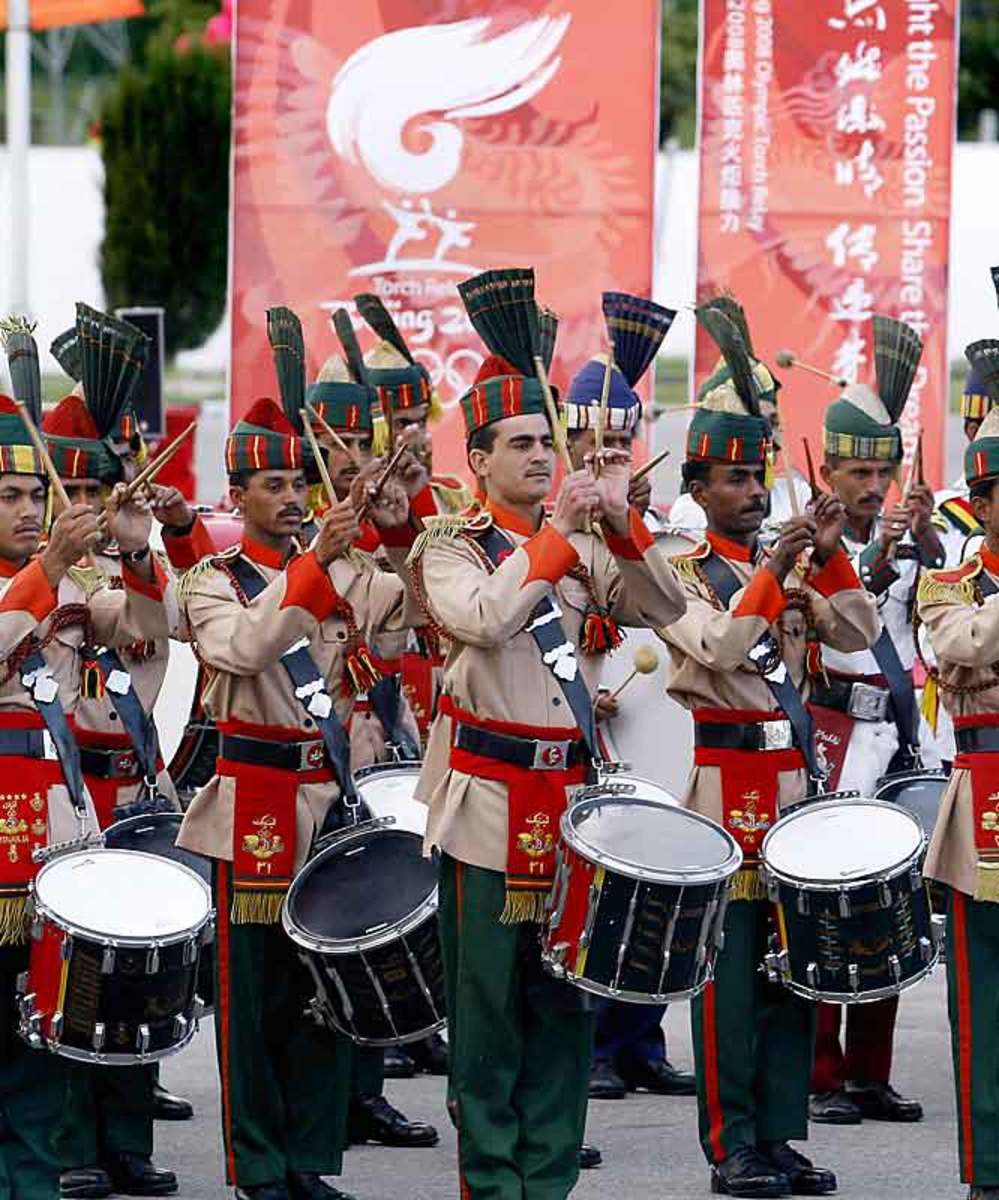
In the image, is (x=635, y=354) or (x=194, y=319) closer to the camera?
(x=635, y=354)

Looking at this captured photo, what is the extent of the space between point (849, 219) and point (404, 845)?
6335mm

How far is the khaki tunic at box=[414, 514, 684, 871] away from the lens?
22.1ft

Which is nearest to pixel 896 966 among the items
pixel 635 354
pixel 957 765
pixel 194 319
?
pixel 957 765

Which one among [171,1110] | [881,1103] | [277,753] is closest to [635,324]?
[277,753]

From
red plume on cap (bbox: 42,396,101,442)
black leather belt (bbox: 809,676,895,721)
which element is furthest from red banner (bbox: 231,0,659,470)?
red plume on cap (bbox: 42,396,101,442)

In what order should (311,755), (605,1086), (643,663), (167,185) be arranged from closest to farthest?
(311,755), (605,1086), (643,663), (167,185)

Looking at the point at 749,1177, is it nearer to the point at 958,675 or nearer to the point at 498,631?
the point at 958,675

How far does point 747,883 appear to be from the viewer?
305 inches

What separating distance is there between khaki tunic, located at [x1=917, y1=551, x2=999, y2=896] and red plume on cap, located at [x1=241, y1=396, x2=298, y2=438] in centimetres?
163

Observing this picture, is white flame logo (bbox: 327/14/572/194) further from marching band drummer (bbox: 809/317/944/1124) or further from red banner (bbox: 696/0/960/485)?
marching band drummer (bbox: 809/317/944/1124)

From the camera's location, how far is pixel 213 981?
25.6 feet

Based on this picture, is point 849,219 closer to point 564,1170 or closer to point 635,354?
point 635,354

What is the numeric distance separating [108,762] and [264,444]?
1047 millimetres

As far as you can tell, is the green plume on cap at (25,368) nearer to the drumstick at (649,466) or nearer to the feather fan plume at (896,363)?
the drumstick at (649,466)
